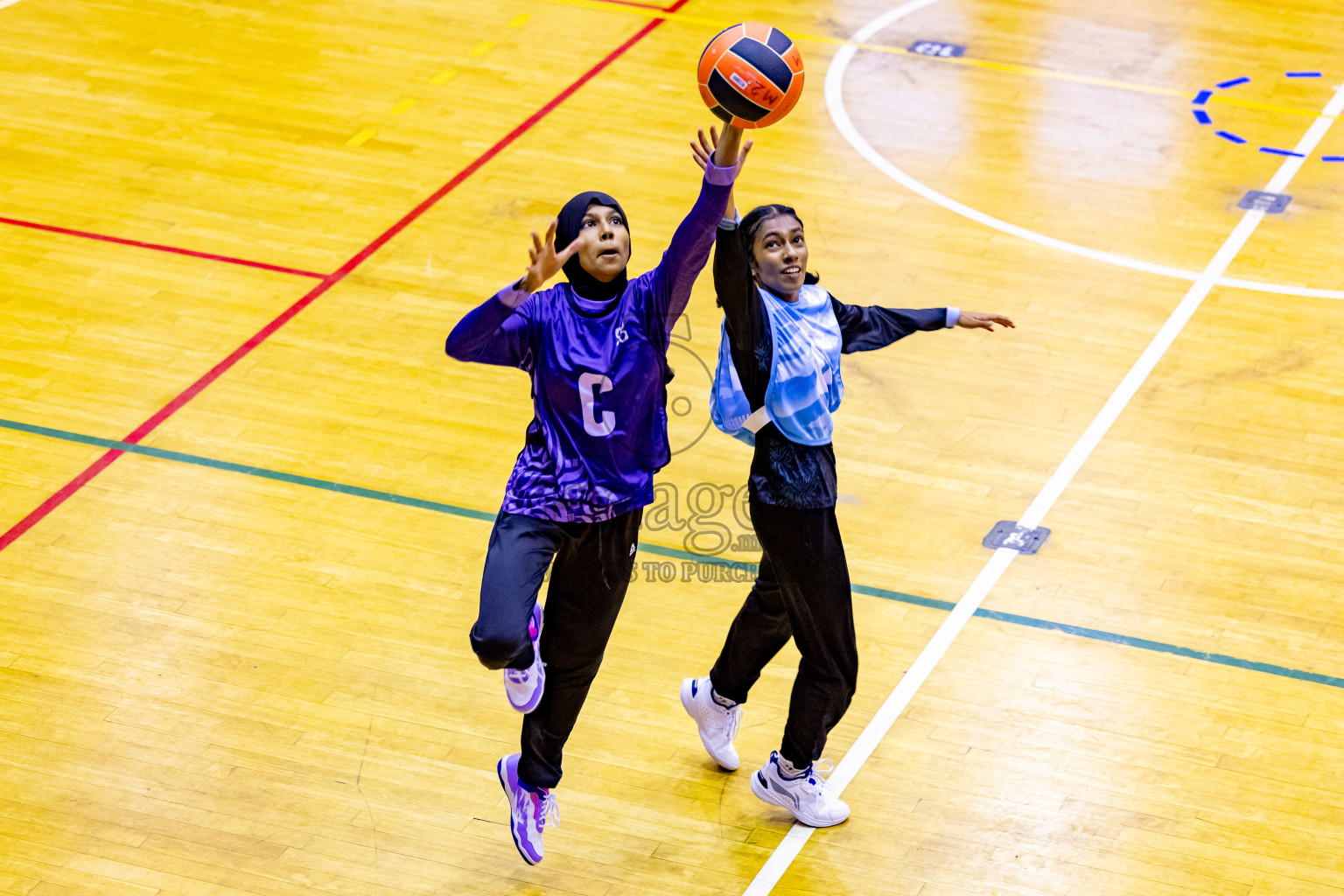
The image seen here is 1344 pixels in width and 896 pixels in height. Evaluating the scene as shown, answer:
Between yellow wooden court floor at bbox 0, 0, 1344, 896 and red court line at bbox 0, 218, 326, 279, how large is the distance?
1.3 inches

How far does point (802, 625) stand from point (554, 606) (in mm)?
763

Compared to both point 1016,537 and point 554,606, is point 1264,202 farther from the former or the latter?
point 554,606

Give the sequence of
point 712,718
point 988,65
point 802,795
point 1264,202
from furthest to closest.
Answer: point 988,65 < point 1264,202 < point 712,718 < point 802,795

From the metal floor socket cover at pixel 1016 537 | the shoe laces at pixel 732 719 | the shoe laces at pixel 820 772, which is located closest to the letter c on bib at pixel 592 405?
the shoe laces at pixel 732 719

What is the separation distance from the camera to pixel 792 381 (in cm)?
466

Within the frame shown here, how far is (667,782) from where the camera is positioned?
5.41 meters

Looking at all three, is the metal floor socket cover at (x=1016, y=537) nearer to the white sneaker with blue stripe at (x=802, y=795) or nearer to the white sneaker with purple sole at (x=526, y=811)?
the white sneaker with blue stripe at (x=802, y=795)

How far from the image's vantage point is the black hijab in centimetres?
447

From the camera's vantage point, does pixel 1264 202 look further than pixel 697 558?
Yes

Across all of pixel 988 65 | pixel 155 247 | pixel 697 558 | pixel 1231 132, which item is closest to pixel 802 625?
pixel 697 558

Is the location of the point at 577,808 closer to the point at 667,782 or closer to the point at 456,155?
the point at 667,782

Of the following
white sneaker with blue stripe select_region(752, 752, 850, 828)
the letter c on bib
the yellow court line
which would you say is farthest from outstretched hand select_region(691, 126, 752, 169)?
the yellow court line

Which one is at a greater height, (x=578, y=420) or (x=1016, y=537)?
(x=578, y=420)

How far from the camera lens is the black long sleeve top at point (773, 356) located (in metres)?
4.47
